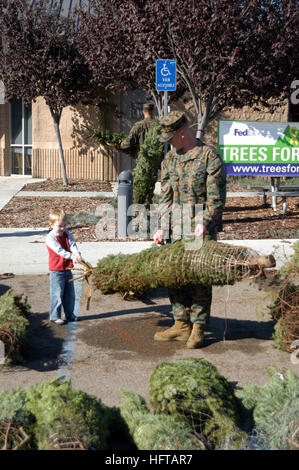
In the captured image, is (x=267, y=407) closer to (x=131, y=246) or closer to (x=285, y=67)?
(x=131, y=246)

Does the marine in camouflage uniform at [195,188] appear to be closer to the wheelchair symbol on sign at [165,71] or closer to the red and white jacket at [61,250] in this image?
the red and white jacket at [61,250]

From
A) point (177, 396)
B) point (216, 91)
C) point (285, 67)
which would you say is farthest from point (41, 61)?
point (177, 396)

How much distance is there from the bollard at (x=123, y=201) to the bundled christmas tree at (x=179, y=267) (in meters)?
5.07

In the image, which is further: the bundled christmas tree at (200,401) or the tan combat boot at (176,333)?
the tan combat boot at (176,333)

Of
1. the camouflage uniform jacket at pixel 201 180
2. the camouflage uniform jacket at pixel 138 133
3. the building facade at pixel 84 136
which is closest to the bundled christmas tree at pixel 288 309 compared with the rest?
the camouflage uniform jacket at pixel 201 180

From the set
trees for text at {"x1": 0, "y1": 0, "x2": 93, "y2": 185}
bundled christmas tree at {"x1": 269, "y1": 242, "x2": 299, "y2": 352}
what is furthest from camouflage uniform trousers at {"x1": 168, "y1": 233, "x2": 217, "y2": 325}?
trees for text at {"x1": 0, "y1": 0, "x2": 93, "y2": 185}

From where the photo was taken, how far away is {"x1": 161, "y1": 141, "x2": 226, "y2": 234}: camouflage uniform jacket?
5.67 metres

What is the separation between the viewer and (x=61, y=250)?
241 inches

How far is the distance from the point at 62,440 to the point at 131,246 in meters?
7.00

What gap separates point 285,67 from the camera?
504 inches

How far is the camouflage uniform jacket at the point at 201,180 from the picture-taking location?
18.6ft

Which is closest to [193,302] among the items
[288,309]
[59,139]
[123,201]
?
[288,309]

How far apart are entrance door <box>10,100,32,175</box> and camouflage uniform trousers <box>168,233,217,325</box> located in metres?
15.2
